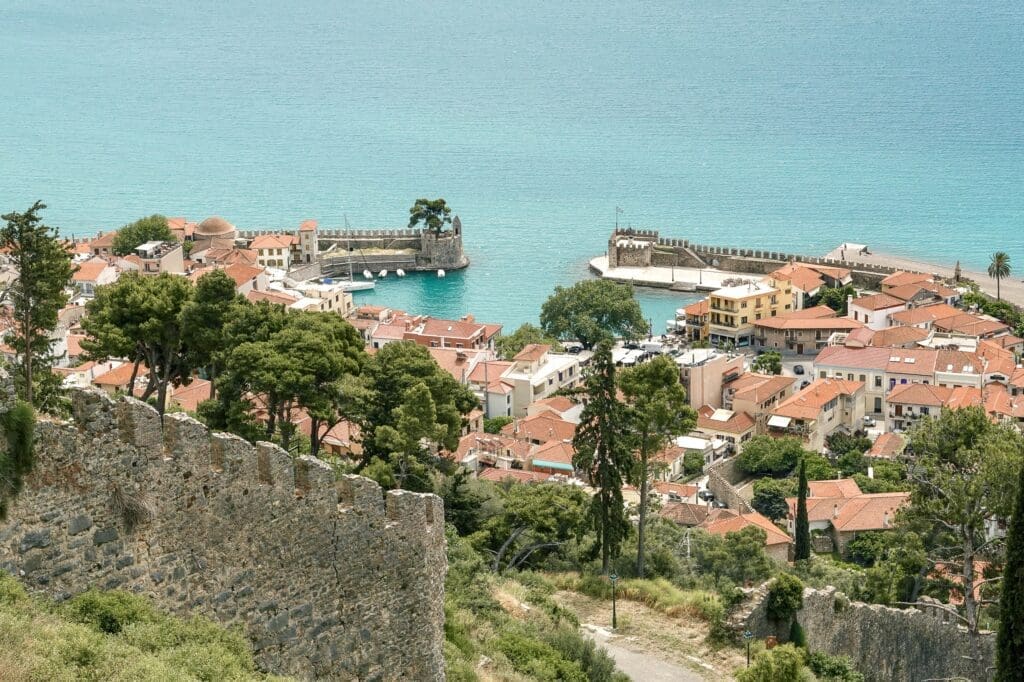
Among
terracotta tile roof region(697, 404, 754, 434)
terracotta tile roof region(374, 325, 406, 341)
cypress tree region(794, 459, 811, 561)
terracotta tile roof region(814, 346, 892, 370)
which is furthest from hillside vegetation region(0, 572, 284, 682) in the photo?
terracotta tile roof region(814, 346, 892, 370)

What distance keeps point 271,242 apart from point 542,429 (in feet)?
126

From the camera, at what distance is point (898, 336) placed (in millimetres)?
66250

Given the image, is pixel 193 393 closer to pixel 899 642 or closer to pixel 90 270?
pixel 899 642

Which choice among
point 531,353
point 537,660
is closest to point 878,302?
point 531,353

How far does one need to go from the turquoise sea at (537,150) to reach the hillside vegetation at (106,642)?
69.4m

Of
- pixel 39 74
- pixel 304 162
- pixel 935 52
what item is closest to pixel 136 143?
pixel 304 162

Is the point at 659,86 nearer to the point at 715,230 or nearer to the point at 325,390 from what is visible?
the point at 715,230

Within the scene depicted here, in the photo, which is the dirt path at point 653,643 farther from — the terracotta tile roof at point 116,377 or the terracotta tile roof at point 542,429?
the terracotta tile roof at point 542,429

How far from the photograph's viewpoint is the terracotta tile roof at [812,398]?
185 ft

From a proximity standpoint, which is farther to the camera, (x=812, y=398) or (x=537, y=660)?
(x=812, y=398)

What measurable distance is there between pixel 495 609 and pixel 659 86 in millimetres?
160037

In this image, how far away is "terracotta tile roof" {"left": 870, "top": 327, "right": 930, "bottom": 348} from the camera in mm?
65750

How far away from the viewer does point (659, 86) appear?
570ft

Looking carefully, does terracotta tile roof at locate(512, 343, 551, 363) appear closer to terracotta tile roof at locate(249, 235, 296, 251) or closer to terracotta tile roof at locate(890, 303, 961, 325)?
terracotta tile roof at locate(890, 303, 961, 325)
